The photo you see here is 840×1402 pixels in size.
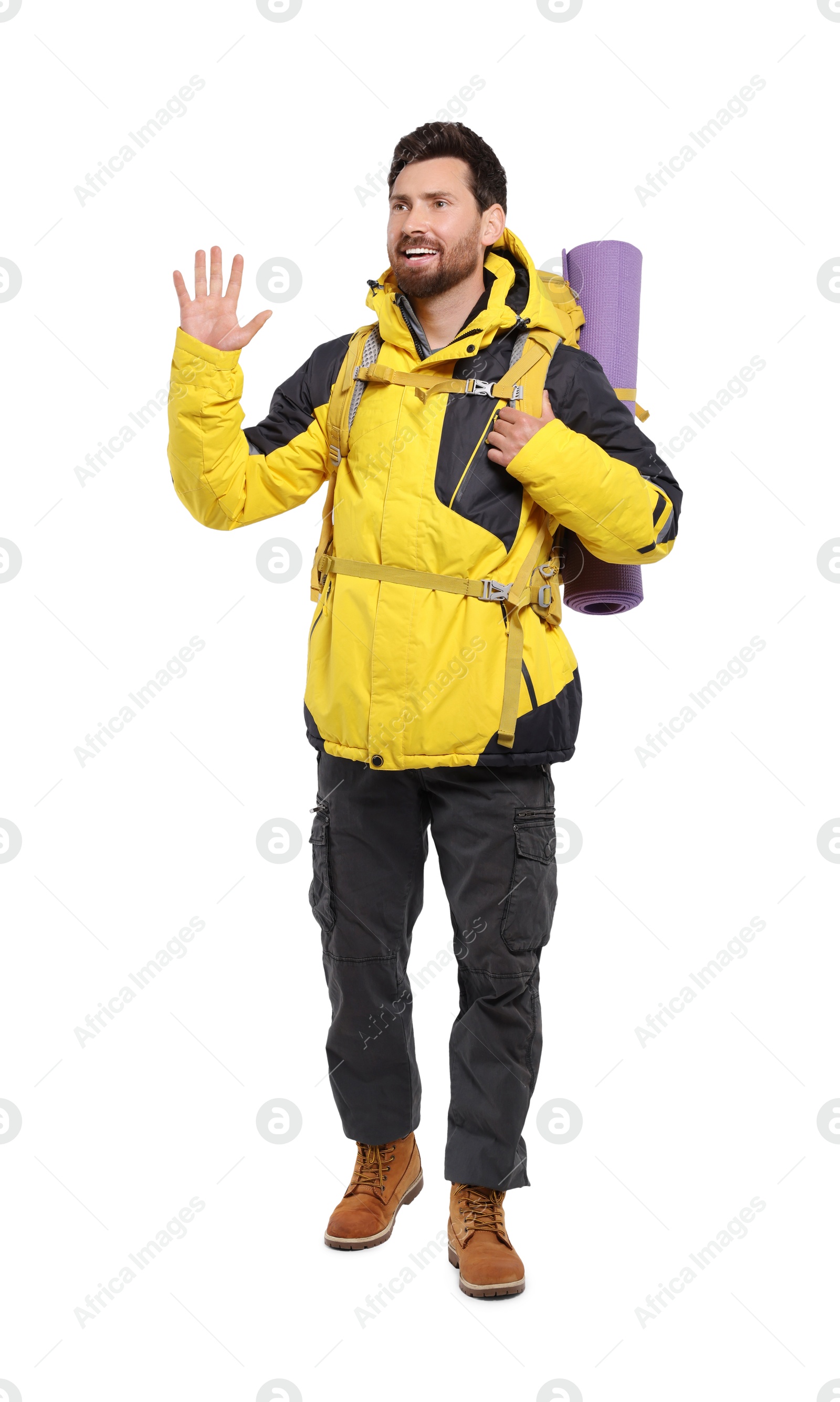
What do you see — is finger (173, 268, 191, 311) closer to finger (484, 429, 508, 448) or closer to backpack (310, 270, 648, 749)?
backpack (310, 270, 648, 749)

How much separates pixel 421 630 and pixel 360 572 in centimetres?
24

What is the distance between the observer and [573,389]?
A: 3.19 m

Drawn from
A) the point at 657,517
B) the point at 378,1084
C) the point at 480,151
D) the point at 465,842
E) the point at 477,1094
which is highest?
the point at 480,151

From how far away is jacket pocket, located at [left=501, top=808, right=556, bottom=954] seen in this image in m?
3.23

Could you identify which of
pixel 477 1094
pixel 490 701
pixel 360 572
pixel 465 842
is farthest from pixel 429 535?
pixel 477 1094

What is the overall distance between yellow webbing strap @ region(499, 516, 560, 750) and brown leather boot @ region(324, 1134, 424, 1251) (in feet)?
4.24

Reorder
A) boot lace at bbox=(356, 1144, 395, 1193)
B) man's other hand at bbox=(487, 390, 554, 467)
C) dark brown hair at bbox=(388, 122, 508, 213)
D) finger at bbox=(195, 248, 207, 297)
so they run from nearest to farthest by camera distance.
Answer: man's other hand at bbox=(487, 390, 554, 467), finger at bbox=(195, 248, 207, 297), dark brown hair at bbox=(388, 122, 508, 213), boot lace at bbox=(356, 1144, 395, 1193)

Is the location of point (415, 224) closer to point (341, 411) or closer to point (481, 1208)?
point (341, 411)

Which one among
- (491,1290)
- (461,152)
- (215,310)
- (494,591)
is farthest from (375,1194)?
(461,152)

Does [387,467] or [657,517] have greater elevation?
[657,517]

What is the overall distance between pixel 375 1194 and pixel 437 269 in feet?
8.25

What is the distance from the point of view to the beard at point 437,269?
10.3 ft

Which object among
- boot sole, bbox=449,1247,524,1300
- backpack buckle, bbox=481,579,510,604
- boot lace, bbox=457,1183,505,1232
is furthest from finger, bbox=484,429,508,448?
boot sole, bbox=449,1247,524,1300

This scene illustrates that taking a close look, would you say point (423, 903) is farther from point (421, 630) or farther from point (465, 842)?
point (421, 630)
